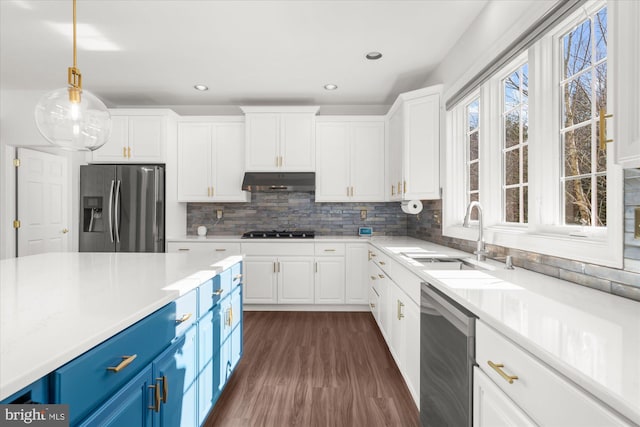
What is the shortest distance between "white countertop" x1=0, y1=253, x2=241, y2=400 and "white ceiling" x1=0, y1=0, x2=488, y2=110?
5.87 feet

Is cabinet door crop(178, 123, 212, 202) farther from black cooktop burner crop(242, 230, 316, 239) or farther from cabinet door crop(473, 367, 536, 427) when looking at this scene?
cabinet door crop(473, 367, 536, 427)

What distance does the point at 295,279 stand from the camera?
3.97m

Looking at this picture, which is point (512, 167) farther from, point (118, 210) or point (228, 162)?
point (118, 210)

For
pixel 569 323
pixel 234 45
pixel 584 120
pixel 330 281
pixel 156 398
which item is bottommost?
pixel 330 281

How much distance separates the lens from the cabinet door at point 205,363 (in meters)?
1.65

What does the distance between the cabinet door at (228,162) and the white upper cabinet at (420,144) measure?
2030 millimetres

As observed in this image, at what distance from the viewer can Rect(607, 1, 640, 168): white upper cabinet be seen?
870 mm

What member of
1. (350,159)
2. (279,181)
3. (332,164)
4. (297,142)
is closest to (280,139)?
(297,142)

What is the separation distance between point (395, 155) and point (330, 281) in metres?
1.66

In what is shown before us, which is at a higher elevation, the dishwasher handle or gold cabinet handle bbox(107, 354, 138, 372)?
the dishwasher handle

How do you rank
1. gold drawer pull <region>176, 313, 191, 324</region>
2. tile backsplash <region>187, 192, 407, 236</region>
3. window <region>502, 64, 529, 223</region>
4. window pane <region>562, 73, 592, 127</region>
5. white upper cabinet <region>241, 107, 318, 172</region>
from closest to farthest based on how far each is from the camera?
1. gold drawer pull <region>176, 313, 191, 324</region>
2. window pane <region>562, 73, 592, 127</region>
3. window <region>502, 64, 529, 223</region>
4. white upper cabinet <region>241, 107, 318, 172</region>
5. tile backsplash <region>187, 192, 407, 236</region>

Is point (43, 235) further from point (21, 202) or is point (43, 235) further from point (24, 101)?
point (24, 101)

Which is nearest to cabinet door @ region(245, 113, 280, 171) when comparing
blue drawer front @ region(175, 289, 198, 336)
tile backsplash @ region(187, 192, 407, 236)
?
tile backsplash @ region(187, 192, 407, 236)

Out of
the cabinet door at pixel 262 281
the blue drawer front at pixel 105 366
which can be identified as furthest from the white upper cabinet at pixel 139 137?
the blue drawer front at pixel 105 366
